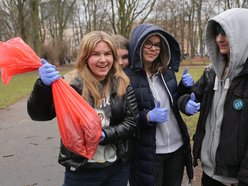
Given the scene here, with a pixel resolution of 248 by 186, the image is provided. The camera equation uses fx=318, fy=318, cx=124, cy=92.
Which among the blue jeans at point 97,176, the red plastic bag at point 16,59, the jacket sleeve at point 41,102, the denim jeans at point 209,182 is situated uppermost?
the red plastic bag at point 16,59

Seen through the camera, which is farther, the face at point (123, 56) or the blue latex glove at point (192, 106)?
the face at point (123, 56)

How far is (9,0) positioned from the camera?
31906 millimetres

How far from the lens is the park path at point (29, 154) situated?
416cm

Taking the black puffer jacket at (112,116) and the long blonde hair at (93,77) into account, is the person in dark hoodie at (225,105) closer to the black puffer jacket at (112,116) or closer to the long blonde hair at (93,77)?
the black puffer jacket at (112,116)

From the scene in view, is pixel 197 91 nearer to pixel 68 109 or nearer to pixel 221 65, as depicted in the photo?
pixel 221 65

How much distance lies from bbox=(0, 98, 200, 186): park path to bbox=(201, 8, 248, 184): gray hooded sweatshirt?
4.91ft

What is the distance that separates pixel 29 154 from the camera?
5172 millimetres

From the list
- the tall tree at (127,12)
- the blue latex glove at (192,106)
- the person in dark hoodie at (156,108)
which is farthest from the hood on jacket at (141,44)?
the tall tree at (127,12)

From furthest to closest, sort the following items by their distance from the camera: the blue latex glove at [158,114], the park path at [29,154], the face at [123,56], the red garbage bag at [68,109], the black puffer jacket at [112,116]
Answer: the park path at [29,154] → the face at [123,56] → the blue latex glove at [158,114] → the black puffer jacket at [112,116] → the red garbage bag at [68,109]

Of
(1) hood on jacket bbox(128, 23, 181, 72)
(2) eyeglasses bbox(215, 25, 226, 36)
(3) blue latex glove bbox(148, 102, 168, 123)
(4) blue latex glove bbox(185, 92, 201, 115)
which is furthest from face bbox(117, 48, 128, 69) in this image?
(2) eyeglasses bbox(215, 25, 226, 36)

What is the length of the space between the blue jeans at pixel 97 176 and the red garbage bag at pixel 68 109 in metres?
0.27

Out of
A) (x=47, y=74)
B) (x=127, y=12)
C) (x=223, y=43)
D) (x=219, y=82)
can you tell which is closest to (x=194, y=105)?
(x=219, y=82)

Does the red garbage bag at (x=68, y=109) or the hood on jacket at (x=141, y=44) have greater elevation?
the hood on jacket at (x=141, y=44)

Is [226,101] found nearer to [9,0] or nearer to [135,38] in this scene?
[135,38]
